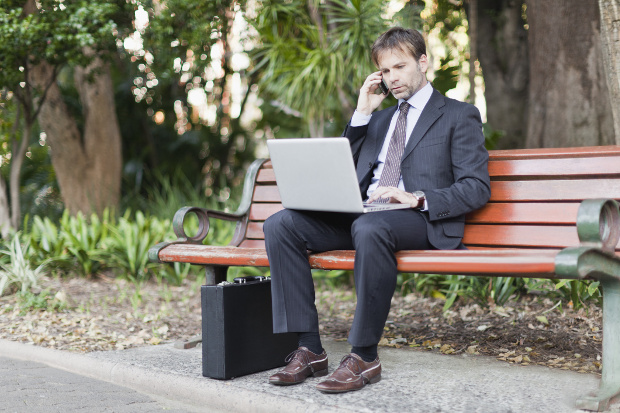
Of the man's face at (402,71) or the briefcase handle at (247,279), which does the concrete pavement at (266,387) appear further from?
the man's face at (402,71)

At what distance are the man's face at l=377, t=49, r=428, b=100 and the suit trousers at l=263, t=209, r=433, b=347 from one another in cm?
67

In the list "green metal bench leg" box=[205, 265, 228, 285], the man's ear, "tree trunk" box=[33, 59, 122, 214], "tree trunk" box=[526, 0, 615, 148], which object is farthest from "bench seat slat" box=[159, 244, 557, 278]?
"tree trunk" box=[33, 59, 122, 214]

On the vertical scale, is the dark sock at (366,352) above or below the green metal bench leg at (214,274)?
below

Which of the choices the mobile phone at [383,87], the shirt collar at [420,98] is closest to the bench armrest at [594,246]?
the shirt collar at [420,98]

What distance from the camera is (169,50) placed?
7.67 metres

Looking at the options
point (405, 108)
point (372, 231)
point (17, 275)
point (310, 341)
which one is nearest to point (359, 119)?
point (405, 108)

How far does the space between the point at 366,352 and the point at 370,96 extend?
1287mm

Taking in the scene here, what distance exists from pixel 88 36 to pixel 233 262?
325 cm

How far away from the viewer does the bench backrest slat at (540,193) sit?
118 inches

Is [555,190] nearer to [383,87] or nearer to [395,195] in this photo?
[395,195]

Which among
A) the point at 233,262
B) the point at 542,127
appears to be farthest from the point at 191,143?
the point at 233,262

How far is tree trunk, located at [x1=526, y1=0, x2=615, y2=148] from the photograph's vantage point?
552 cm

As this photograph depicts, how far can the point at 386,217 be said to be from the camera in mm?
2967

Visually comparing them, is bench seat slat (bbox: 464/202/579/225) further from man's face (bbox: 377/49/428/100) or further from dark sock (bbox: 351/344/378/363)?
dark sock (bbox: 351/344/378/363)
